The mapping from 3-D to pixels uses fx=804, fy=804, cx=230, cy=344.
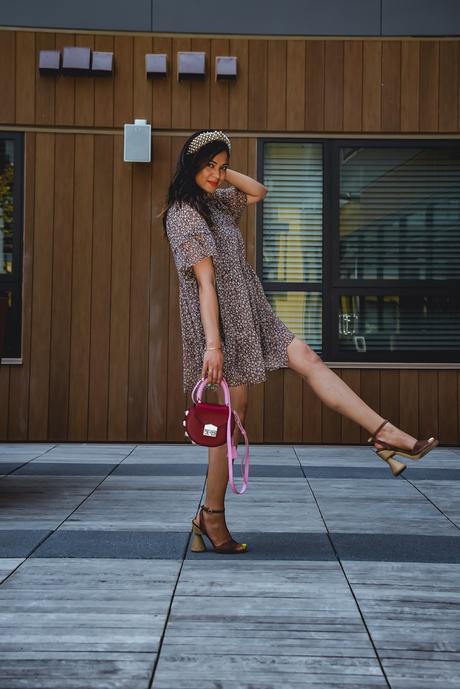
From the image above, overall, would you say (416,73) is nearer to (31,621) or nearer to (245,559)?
(245,559)

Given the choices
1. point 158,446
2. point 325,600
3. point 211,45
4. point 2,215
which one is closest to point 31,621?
point 325,600

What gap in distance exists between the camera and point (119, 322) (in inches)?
251

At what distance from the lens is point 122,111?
20.9ft

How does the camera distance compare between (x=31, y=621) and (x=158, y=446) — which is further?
(x=158, y=446)

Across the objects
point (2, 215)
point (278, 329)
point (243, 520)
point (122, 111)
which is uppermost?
point (122, 111)

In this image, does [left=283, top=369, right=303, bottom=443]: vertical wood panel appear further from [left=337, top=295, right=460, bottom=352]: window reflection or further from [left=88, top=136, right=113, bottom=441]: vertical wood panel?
[left=88, top=136, right=113, bottom=441]: vertical wood panel

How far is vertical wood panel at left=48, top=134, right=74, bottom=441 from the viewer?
20.9ft

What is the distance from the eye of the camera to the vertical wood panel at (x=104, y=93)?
6.34 meters

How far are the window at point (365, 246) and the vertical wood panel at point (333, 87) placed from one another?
0.54 ft

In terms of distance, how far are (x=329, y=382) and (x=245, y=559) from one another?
71 centimetres

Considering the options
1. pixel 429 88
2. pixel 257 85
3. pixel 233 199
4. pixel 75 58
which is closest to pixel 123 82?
pixel 75 58

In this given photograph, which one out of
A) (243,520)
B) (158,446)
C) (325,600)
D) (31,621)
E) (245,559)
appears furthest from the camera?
(158,446)

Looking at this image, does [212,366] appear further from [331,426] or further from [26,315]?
[26,315]

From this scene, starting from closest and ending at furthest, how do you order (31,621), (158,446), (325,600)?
(31,621) < (325,600) < (158,446)
